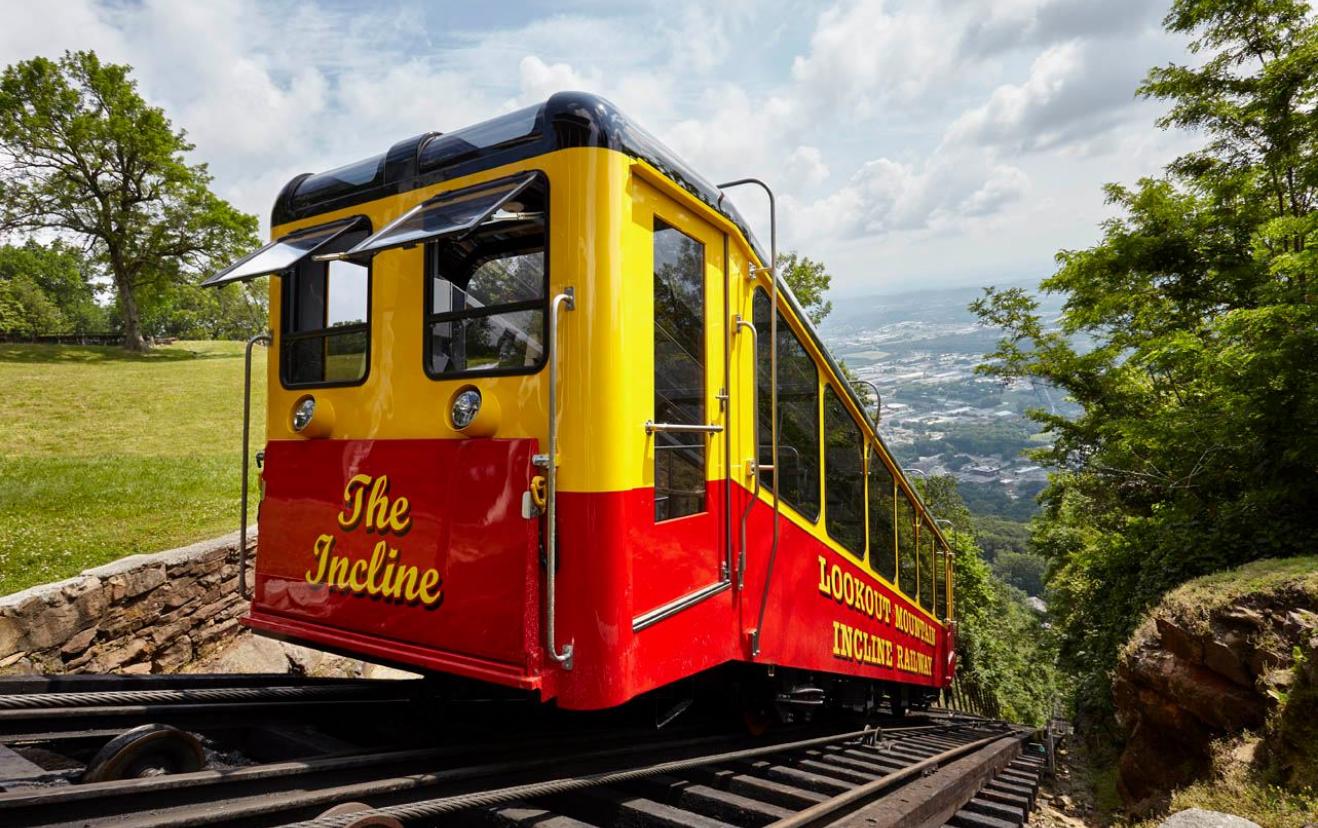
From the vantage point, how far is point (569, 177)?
283cm

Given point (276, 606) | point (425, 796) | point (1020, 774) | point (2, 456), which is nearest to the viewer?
point (425, 796)

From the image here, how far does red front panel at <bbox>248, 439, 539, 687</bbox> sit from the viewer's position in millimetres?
2721

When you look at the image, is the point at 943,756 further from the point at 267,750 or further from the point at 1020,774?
the point at 267,750

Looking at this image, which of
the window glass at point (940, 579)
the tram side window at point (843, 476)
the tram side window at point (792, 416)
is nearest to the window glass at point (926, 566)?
the window glass at point (940, 579)

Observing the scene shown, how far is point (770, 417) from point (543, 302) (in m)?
1.65

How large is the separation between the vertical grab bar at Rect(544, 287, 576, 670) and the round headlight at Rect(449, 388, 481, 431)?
417mm

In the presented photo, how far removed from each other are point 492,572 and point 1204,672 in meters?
6.77

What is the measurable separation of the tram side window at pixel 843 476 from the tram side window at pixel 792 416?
23 centimetres

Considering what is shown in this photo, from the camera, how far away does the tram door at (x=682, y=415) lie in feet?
9.78

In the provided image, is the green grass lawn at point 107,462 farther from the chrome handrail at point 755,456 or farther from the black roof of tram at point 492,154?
the chrome handrail at point 755,456

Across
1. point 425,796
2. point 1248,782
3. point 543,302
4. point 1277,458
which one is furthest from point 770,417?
point 1277,458

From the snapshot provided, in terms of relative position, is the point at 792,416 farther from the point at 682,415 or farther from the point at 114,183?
the point at 114,183

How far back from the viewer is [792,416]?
431 cm

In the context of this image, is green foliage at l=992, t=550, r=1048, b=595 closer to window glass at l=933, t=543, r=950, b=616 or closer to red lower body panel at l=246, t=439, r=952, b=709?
window glass at l=933, t=543, r=950, b=616
